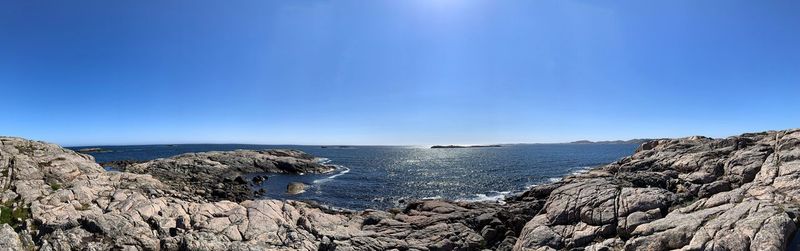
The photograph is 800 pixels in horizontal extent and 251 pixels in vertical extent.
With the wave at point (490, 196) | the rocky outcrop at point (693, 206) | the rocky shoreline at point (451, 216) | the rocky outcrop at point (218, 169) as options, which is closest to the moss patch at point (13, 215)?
the rocky shoreline at point (451, 216)

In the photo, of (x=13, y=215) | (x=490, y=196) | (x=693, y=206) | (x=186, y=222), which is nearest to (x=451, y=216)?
(x=693, y=206)

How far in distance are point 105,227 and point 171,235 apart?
3602 mm

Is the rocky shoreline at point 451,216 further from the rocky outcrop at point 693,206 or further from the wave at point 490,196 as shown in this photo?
the wave at point 490,196

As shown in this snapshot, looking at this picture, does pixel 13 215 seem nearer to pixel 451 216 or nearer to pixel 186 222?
pixel 186 222

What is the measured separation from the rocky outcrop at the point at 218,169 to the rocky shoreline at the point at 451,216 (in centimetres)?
1862

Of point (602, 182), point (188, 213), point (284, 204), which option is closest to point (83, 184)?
point (188, 213)

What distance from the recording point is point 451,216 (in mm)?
28578

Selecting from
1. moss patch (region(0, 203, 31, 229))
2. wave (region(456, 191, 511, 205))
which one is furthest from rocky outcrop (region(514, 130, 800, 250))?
moss patch (region(0, 203, 31, 229))

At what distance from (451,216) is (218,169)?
206 feet

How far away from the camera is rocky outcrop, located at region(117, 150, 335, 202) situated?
2042 inches

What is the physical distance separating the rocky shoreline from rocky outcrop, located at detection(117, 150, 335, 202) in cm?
1862

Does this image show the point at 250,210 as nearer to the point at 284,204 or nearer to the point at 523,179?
the point at 284,204

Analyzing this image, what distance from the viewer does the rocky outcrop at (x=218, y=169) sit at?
170ft

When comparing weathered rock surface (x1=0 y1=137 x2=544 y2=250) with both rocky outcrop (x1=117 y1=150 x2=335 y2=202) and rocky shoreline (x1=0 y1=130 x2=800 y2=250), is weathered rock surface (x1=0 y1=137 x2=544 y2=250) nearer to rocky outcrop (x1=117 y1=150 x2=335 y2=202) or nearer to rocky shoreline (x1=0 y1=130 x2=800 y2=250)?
rocky shoreline (x1=0 y1=130 x2=800 y2=250)
